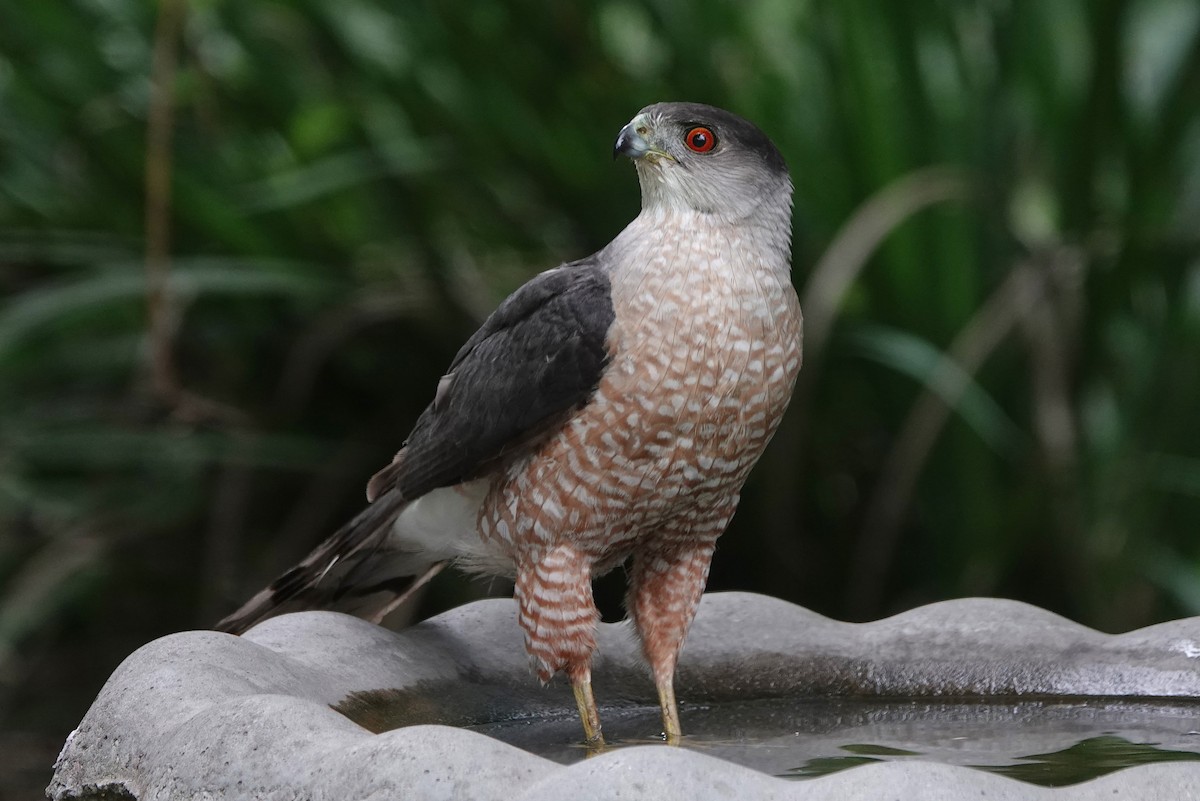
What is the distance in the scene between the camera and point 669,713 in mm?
2664

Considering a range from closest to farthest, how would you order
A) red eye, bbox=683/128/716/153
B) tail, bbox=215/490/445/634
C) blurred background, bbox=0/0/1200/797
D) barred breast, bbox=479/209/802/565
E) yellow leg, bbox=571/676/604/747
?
barred breast, bbox=479/209/802/565 → yellow leg, bbox=571/676/604/747 → red eye, bbox=683/128/716/153 → tail, bbox=215/490/445/634 → blurred background, bbox=0/0/1200/797

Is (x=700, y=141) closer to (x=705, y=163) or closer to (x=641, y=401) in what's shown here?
(x=705, y=163)

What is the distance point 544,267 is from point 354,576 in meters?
1.90

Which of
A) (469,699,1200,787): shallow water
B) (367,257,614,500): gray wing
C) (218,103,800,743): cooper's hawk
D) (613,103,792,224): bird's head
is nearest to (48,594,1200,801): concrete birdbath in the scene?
(469,699,1200,787): shallow water

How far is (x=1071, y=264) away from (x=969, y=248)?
0.99 feet

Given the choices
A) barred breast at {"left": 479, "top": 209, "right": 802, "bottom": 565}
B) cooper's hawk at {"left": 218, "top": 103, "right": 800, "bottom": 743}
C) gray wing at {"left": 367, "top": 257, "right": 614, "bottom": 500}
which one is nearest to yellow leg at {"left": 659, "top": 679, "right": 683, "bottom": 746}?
cooper's hawk at {"left": 218, "top": 103, "right": 800, "bottom": 743}

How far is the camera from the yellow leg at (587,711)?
8.50ft

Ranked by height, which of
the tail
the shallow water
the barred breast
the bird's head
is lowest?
the shallow water

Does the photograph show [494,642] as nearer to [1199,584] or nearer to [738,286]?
[738,286]

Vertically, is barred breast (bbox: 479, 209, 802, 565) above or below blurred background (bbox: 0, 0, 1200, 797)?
below

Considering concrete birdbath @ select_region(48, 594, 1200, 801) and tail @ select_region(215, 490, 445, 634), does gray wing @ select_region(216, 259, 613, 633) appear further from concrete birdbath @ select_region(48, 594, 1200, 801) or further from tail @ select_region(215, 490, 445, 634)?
concrete birdbath @ select_region(48, 594, 1200, 801)

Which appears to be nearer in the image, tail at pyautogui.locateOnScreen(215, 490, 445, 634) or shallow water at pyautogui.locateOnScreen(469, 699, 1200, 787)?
shallow water at pyautogui.locateOnScreen(469, 699, 1200, 787)

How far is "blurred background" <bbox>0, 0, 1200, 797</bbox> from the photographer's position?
4.12 m

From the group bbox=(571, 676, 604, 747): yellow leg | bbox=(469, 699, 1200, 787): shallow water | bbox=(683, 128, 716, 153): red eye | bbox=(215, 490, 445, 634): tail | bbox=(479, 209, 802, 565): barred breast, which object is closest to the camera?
bbox=(469, 699, 1200, 787): shallow water
